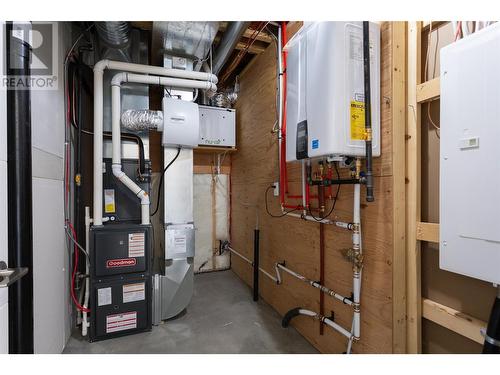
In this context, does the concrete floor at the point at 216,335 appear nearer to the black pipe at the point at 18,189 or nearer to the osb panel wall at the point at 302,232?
the osb panel wall at the point at 302,232

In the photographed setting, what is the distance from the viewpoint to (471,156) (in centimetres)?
90

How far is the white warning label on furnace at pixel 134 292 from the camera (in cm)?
→ 190

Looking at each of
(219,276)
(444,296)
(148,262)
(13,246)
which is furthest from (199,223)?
(444,296)

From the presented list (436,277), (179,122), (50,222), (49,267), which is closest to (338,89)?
(436,277)

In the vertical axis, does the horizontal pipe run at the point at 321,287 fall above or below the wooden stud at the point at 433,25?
below

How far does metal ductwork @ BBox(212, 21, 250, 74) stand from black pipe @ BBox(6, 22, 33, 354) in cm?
A: 123

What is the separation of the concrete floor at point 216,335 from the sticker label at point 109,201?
101 centimetres

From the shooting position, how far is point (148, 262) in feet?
6.50

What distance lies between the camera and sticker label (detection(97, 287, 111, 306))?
1826mm

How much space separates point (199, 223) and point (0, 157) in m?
2.41

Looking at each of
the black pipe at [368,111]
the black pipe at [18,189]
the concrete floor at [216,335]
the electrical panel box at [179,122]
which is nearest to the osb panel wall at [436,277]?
the black pipe at [368,111]

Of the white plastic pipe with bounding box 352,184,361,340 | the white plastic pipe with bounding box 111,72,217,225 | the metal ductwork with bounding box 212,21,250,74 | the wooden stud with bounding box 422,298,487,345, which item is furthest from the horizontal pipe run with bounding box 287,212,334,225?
the metal ductwork with bounding box 212,21,250,74

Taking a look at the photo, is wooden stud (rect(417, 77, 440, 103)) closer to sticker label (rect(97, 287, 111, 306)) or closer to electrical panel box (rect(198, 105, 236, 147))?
electrical panel box (rect(198, 105, 236, 147))

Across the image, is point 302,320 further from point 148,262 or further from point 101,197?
point 101,197
